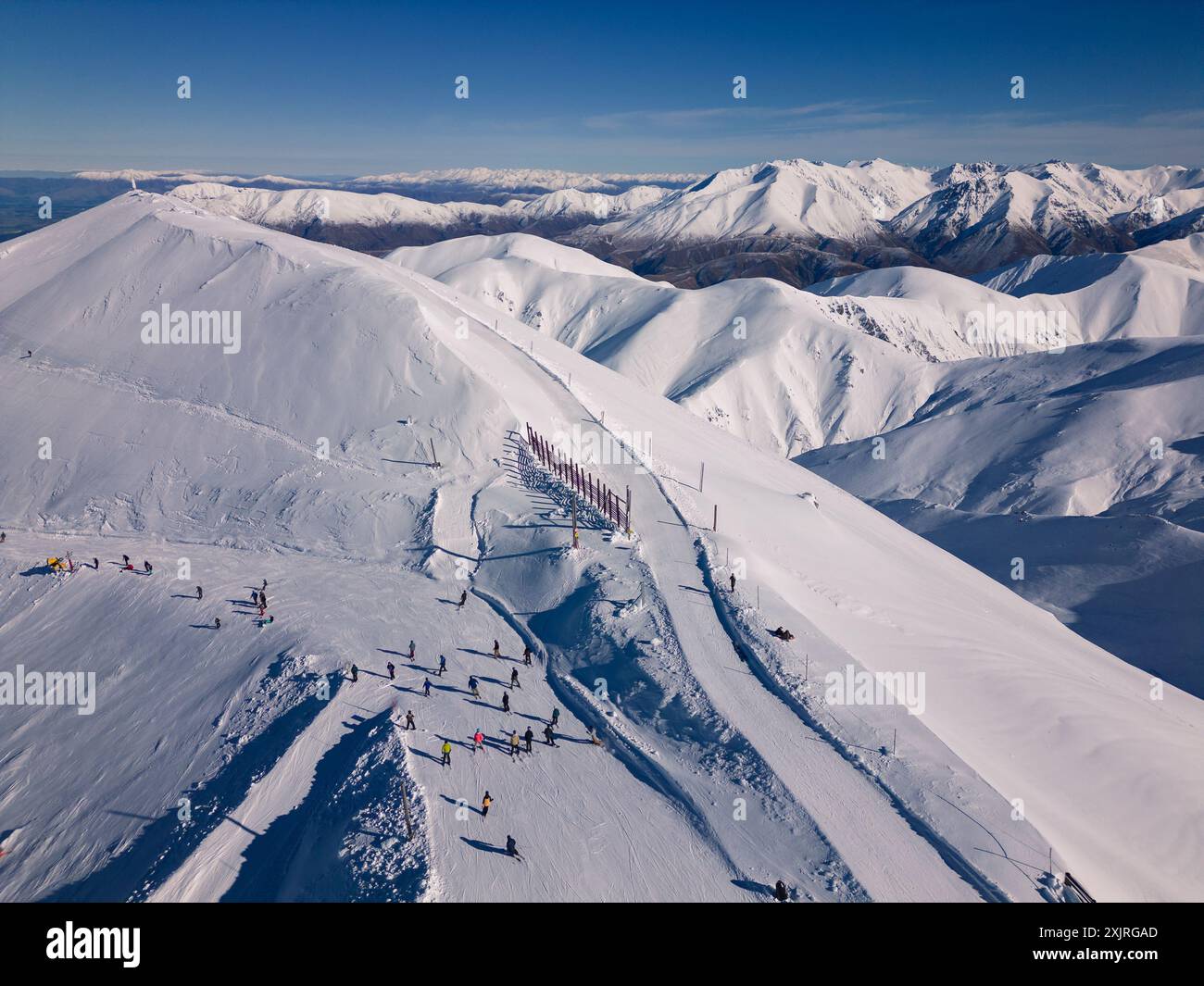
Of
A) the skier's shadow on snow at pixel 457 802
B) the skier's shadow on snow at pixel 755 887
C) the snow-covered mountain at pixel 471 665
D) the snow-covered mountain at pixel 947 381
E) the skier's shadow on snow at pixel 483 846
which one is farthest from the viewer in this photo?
the snow-covered mountain at pixel 947 381

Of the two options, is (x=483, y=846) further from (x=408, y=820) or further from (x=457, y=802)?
(x=408, y=820)

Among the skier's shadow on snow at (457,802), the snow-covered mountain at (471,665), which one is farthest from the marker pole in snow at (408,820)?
the skier's shadow on snow at (457,802)

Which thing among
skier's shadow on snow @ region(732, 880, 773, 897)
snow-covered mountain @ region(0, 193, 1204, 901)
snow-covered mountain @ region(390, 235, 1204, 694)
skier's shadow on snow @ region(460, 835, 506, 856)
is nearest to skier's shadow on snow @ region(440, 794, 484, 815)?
snow-covered mountain @ region(0, 193, 1204, 901)

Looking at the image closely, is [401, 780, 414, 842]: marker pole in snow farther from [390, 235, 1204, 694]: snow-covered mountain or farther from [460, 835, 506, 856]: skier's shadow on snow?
[390, 235, 1204, 694]: snow-covered mountain

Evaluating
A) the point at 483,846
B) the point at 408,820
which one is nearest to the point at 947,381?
the point at 483,846

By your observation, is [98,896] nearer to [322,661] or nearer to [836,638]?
[322,661]

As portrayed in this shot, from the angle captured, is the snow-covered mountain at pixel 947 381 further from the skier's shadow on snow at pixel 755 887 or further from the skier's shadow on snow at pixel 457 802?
the skier's shadow on snow at pixel 457 802
